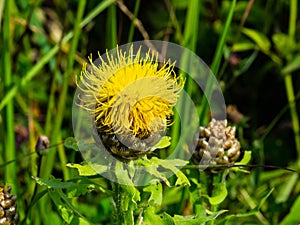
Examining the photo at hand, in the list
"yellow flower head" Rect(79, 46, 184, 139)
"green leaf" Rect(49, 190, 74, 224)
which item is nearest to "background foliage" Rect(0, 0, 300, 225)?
"green leaf" Rect(49, 190, 74, 224)

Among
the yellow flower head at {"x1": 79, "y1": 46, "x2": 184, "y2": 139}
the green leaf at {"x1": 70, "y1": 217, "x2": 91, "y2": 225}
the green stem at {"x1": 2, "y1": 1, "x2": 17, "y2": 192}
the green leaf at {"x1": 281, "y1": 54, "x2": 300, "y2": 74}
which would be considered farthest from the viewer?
the green leaf at {"x1": 281, "y1": 54, "x2": 300, "y2": 74}

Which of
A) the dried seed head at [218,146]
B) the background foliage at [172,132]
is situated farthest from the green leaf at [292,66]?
the dried seed head at [218,146]

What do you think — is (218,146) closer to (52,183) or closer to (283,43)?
(52,183)

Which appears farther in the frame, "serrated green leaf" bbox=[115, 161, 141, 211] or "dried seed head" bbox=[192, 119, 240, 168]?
"dried seed head" bbox=[192, 119, 240, 168]

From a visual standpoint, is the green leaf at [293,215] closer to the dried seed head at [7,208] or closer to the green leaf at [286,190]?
the green leaf at [286,190]

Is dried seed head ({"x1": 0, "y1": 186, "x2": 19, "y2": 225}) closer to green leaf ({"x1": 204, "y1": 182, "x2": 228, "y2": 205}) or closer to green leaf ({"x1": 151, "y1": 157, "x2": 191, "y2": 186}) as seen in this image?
green leaf ({"x1": 151, "y1": 157, "x2": 191, "y2": 186})

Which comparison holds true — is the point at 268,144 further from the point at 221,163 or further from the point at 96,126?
the point at 96,126

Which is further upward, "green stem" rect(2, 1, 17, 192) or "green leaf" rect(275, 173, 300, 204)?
"green stem" rect(2, 1, 17, 192)

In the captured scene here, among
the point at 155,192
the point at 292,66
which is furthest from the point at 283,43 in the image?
the point at 155,192
